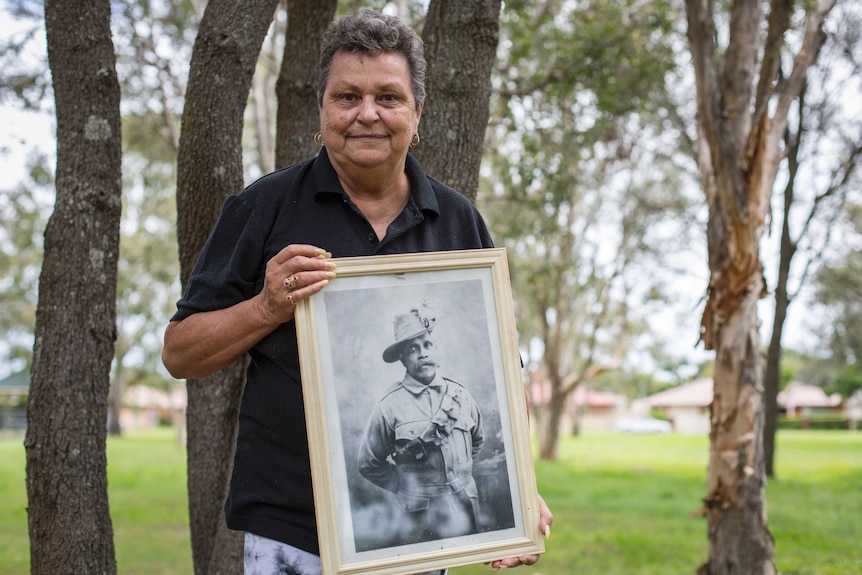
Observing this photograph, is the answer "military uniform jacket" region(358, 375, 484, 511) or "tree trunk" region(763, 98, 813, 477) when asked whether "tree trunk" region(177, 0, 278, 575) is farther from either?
"tree trunk" region(763, 98, 813, 477)

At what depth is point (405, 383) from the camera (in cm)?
216

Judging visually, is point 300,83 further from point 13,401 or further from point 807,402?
point 807,402

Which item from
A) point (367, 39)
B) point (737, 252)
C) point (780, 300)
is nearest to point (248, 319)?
point (367, 39)

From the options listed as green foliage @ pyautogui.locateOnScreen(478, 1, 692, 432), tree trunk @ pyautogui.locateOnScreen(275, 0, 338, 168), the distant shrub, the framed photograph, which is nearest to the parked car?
the distant shrub

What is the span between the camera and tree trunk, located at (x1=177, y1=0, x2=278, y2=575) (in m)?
3.94

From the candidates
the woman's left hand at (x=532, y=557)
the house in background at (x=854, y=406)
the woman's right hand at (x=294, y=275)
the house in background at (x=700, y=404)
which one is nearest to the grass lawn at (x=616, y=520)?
the woman's left hand at (x=532, y=557)

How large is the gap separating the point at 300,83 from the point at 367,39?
2.44 meters

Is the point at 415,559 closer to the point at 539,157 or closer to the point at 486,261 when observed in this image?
the point at 486,261

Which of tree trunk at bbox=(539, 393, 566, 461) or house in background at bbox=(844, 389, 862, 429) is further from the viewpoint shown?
house in background at bbox=(844, 389, 862, 429)

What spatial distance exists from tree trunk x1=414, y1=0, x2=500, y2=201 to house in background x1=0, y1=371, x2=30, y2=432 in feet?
171

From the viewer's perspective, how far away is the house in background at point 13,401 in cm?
5038

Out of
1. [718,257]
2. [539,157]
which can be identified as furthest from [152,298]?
[718,257]

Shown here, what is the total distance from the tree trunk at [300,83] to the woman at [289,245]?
2171 millimetres

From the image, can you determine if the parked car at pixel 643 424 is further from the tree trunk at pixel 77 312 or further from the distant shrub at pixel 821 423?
the tree trunk at pixel 77 312
